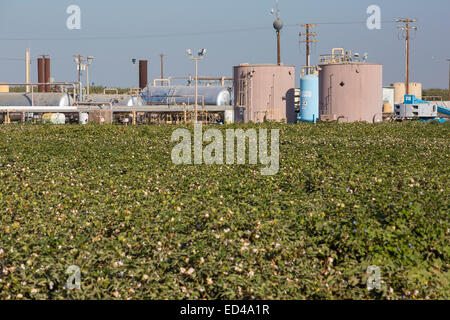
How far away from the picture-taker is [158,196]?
12.1 meters

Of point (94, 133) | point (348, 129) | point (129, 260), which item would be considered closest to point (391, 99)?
point (348, 129)

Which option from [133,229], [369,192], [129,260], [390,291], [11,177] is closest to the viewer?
[390,291]

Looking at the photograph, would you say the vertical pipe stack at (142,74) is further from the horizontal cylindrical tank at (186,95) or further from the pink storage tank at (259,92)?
the pink storage tank at (259,92)

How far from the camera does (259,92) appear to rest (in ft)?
147

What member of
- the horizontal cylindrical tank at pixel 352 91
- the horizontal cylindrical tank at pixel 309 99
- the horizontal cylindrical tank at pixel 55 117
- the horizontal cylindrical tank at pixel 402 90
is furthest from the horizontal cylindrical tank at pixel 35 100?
the horizontal cylindrical tank at pixel 402 90

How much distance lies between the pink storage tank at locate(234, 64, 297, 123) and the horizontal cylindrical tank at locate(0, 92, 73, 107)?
1456 centimetres

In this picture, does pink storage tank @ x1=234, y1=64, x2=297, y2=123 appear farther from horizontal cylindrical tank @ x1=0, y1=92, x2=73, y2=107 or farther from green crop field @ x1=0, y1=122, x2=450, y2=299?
green crop field @ x1=0, y1=122, x2=450, y2=299

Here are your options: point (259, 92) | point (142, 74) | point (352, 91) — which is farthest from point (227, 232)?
point (142, 74)

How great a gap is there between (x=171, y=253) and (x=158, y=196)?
130 inches

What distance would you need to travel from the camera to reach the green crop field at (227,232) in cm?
816

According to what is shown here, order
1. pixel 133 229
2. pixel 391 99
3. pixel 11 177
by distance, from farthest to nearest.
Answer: pixel 391 99 → pixel 11 177 → pixel 133 229

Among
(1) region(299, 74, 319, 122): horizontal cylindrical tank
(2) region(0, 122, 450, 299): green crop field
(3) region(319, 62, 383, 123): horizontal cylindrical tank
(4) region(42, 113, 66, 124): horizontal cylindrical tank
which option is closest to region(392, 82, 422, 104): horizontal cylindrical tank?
(1) region(299, 74, 319, 122): horizontal cylindrical tank
